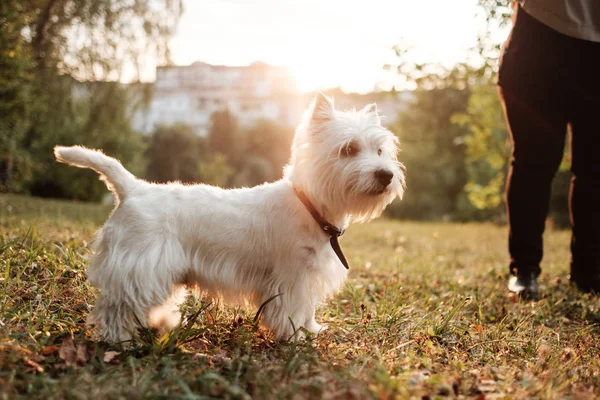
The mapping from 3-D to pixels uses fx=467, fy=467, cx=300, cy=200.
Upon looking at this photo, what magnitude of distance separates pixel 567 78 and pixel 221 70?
8742 centimetres

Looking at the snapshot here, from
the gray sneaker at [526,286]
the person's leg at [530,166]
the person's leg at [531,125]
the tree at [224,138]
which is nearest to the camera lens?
the person's leg at [531,125]

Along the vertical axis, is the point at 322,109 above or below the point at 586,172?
above

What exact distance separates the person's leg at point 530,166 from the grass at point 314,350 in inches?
18.3

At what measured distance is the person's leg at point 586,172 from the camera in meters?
3.62

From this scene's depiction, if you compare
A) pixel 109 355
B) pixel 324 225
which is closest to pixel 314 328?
pixel 324 225

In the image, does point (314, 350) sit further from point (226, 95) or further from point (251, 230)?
point (226, 95)

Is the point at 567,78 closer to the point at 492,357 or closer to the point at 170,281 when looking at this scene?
the point at 492,357

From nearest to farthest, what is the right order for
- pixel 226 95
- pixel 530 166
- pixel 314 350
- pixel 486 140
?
pixel 314 350 → pixel 530 166 → pixel 486 140 → pixel 226 95

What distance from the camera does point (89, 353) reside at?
90.4 inches

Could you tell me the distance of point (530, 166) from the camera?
4.01m

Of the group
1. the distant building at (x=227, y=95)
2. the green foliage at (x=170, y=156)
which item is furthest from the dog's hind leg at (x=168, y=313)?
the distant building at (x=227, y=95)

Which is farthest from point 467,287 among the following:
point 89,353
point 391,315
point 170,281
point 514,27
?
point 89,353

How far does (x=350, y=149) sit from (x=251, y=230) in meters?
0.82

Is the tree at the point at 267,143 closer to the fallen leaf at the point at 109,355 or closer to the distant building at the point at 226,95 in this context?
the distant building at the point at 226,95
